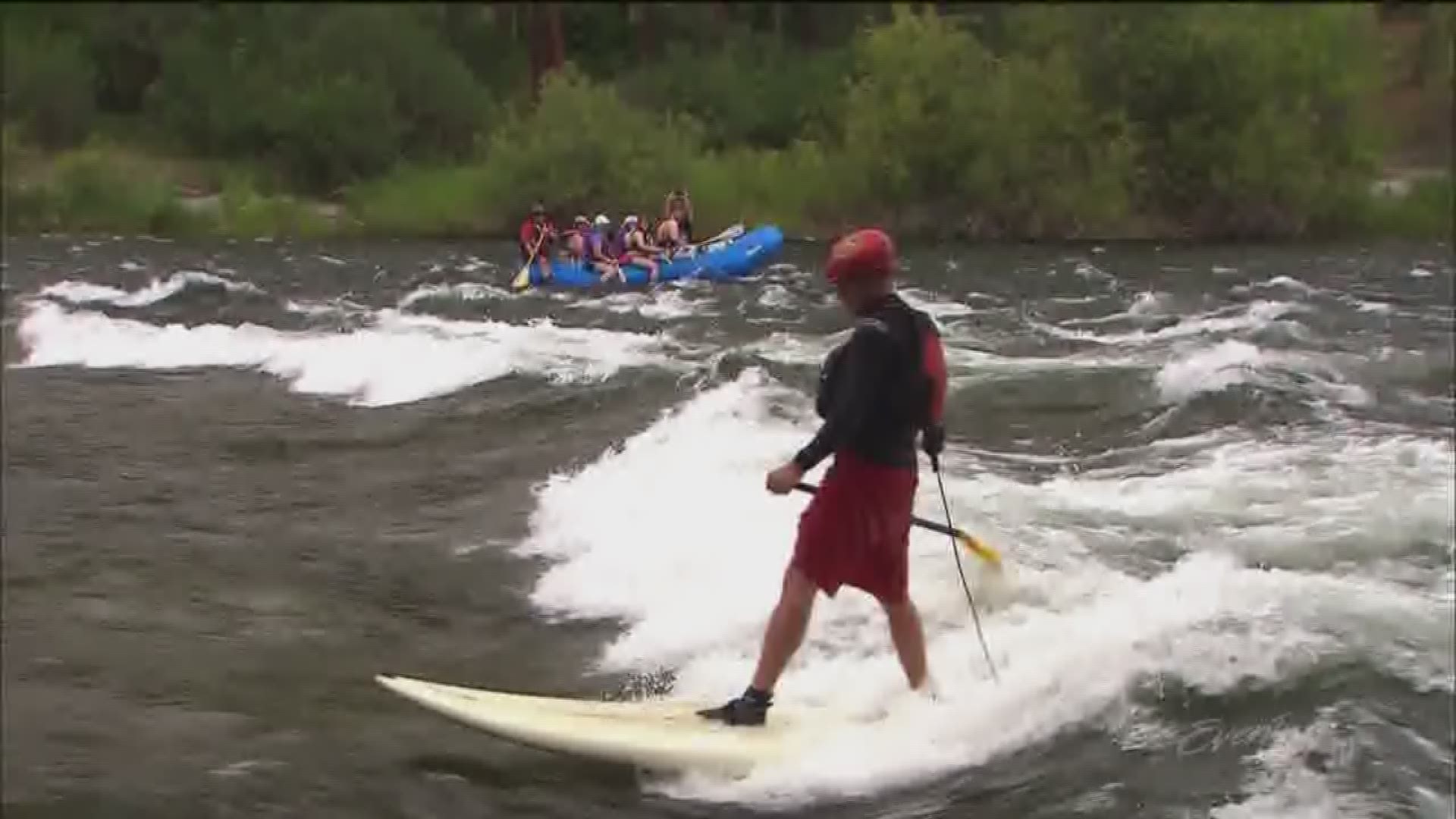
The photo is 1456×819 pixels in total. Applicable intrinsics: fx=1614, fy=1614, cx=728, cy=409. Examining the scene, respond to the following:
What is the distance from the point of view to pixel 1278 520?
29.3 ft

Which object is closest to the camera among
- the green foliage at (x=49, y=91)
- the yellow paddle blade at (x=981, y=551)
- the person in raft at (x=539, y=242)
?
the yellow paddle blade at (x=981, y=551)

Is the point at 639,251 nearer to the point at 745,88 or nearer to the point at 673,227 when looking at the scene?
the point at 673,227

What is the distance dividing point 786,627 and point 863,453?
2.29 feet

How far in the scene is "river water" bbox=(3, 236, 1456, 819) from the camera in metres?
5.82

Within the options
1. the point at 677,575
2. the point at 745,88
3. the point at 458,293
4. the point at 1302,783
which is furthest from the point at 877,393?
the point at 745,88

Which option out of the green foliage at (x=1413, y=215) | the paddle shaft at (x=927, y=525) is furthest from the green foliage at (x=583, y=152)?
the paddle shaft at (x=927, y=525)

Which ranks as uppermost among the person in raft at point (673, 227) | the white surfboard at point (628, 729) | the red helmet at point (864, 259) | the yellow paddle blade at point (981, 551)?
the red helmet at point (864, 259)

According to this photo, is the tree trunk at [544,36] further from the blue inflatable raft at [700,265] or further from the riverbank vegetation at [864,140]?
the blue inflatable raft at [700,265]

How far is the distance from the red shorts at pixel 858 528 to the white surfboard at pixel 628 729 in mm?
601

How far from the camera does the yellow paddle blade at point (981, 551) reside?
21.8 ft

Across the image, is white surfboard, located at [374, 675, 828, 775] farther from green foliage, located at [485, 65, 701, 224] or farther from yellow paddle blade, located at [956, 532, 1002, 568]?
green foliage, located at [485, 65, 701, 224]

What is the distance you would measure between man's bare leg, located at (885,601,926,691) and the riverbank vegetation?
17194mm

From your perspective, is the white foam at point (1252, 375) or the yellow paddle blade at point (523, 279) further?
the yellow paddle blade at point (523, 279)

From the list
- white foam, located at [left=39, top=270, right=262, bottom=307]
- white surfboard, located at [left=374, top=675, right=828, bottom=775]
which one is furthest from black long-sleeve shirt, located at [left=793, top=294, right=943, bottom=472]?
white foam, located at [left=39, top=270, right=262, bottom=307]
